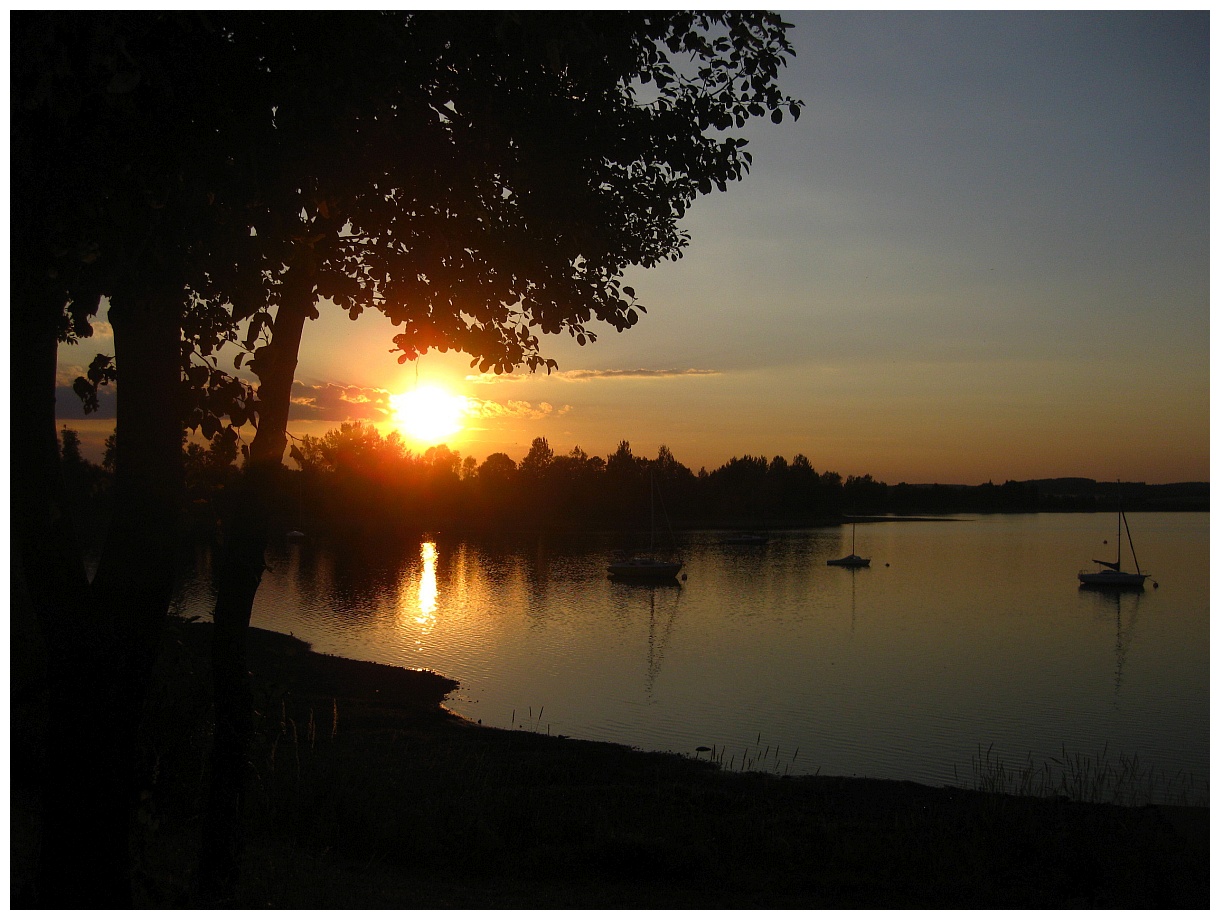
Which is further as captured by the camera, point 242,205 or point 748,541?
point 748,541

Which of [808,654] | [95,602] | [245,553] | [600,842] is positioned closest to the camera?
[95,602]

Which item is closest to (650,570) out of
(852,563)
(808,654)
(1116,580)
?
(852,563)

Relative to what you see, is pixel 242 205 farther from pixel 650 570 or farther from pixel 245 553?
pixel 650 570

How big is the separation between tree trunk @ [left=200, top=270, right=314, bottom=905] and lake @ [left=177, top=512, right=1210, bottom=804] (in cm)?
1633

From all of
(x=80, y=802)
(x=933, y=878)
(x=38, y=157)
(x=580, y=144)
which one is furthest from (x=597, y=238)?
(x=933, y=878)

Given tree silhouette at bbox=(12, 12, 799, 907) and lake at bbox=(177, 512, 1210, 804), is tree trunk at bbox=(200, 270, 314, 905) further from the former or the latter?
lake at bbox=(177, 512, 1210, 804)

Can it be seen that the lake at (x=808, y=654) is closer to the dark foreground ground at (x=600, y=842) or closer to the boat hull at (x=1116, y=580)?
the boat hull at (x=1116, y=580)

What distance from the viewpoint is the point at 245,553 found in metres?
8.27

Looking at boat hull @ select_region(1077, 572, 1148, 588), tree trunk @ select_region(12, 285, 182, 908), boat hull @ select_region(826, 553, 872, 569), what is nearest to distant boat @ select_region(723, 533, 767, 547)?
boat hull @ select_region(826, 553, 872, 569)

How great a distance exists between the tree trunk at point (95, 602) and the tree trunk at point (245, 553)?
6.21ft

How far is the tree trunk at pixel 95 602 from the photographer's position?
5.77 m

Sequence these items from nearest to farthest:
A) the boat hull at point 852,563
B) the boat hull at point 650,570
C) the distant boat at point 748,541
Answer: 1. the boat hull at point 650,570
2. the boat hull at point 852,563
3. the distant boat at point 748,541

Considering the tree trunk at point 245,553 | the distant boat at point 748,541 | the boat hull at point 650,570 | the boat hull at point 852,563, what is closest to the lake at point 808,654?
the boat hull at point 852,563

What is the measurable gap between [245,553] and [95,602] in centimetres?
228
